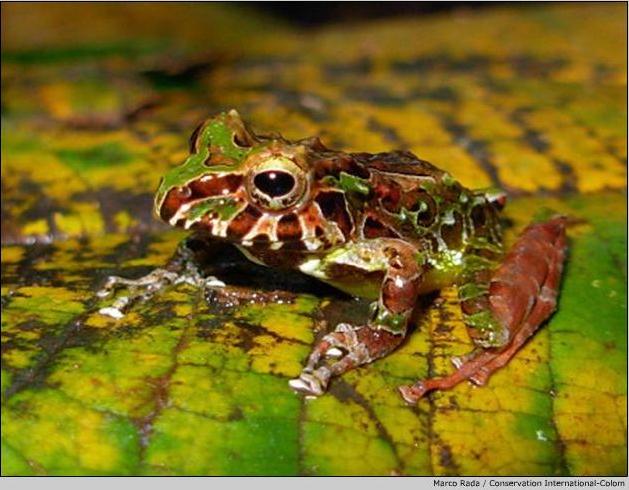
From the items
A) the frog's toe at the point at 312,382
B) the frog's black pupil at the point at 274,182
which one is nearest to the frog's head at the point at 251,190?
the frog's black pupil at the point at 274,182

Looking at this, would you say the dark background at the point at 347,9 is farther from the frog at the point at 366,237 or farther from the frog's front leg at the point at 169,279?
the frog's front leg at the point at 169,279

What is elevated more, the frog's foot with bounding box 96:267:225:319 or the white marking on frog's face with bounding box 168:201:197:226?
the white marking on frog's face with bounding box 168:201:197:226

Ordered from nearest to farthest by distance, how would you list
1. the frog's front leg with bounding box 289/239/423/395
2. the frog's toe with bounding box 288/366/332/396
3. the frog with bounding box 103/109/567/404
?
the frog's toe with bounding box 288/366/332/396 → the frog's front leg with bounding box 289/239/423/395 → the frog with bounding box 103/109/567/404

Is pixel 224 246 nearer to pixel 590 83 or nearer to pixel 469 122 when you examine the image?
pixel 469 122

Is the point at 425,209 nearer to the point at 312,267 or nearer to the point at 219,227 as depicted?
the point at 312,267

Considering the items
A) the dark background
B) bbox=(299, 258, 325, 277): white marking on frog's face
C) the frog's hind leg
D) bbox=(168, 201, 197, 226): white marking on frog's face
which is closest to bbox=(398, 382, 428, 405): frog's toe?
the frog's hind leg

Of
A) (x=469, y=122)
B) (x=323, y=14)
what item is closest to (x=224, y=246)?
(x=469, y=122)

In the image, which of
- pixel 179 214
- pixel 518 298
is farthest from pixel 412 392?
pixel 179 214

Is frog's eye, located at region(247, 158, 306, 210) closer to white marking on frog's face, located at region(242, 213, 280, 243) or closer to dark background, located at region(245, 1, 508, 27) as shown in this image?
white marking on frog's face, located at region(242, 213, 280, 243)

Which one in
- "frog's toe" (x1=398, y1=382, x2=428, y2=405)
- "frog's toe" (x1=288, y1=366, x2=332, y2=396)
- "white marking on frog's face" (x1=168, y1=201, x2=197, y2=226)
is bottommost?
"frog's toe" (x1=398, y1=382, x2=428, y2=405)
